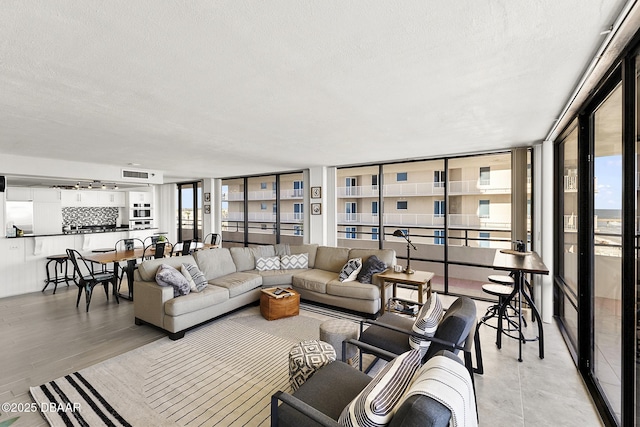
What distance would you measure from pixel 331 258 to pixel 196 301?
2.39m

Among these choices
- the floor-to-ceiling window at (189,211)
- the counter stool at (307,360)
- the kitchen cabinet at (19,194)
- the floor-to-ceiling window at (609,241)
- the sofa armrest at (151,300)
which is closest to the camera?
the floor-to-ceiling window at (609,241)

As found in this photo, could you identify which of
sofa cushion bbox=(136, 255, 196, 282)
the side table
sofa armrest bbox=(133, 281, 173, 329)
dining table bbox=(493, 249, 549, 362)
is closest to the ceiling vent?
sofa cushion bbox=(136, 255, 196, 282)

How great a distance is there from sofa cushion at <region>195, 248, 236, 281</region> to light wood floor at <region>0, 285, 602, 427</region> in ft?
3.59

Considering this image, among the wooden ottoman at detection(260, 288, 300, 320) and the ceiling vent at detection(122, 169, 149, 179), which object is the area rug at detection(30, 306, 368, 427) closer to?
the wooden ottoman at detection(260, 288, 300, 320)

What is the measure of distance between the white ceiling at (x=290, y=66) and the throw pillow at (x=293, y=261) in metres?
2.46

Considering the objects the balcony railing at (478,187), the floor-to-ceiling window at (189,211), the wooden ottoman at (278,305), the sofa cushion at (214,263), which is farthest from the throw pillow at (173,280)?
the floor-to-ceiling window at (189,211)

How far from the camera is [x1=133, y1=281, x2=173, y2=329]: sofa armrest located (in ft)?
11.4

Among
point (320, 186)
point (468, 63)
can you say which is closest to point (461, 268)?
point (320, 186)

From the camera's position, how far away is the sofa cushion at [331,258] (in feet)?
16.5

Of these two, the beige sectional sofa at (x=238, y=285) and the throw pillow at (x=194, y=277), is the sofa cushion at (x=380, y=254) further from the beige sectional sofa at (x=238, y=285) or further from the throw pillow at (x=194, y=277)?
the throw pillow at (x=194, y=277)

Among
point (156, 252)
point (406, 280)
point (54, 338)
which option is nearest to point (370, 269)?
point (406, 280)

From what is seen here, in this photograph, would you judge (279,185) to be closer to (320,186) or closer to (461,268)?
(320,186)

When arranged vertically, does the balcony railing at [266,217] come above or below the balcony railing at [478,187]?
below

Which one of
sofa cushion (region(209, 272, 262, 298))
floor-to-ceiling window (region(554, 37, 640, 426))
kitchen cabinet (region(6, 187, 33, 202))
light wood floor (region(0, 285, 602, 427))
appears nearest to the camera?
floor-to-ceiling window (region(554, 37, 640, 426))
